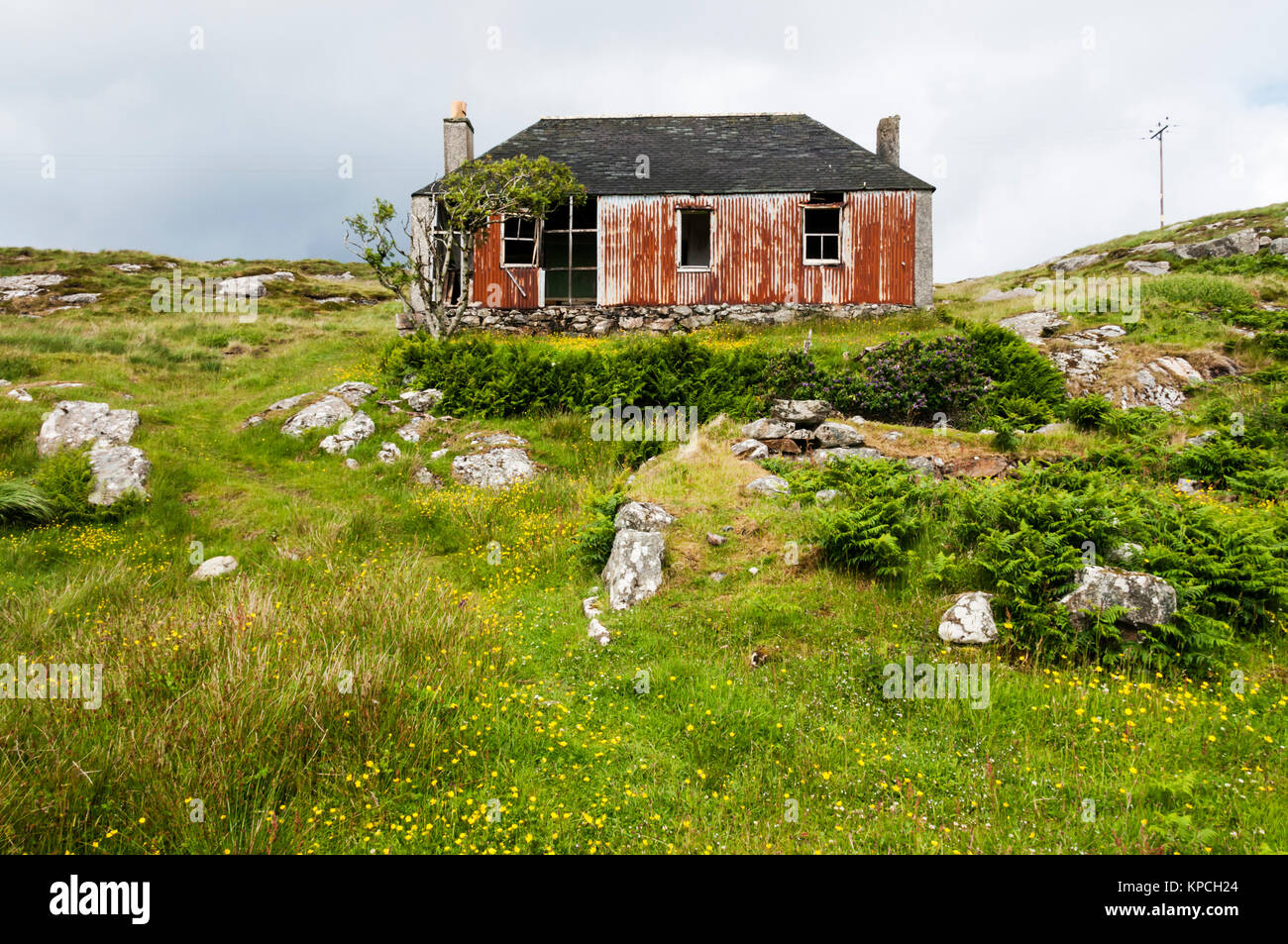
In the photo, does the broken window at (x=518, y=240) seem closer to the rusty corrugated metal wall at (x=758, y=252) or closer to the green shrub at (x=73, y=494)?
the rusty corrugated metal wall at (x=758, y=252)

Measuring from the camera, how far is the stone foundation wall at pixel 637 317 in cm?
2255

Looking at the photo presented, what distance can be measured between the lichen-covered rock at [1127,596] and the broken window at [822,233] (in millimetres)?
18858

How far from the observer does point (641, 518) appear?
8391mm

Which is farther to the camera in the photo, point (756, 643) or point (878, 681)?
point (756, 643)

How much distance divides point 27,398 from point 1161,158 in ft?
222

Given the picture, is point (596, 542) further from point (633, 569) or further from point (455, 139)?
point (455, 139)

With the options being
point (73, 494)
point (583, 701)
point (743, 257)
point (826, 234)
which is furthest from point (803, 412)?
point (826, 234)

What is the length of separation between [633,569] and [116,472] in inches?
392
